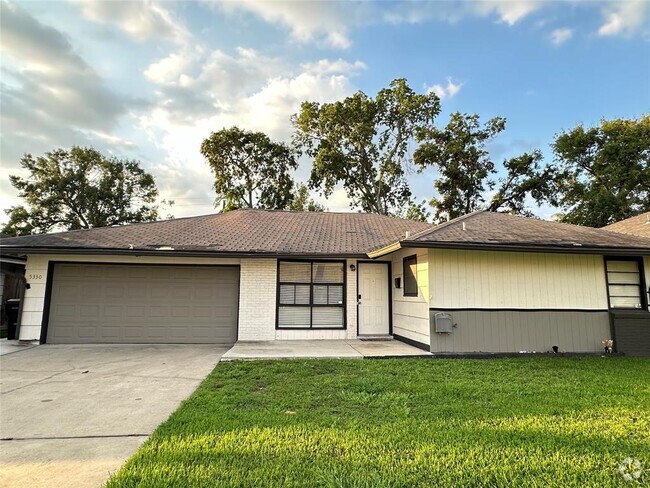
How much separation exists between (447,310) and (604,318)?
3.88 m

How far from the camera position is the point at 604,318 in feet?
27.9

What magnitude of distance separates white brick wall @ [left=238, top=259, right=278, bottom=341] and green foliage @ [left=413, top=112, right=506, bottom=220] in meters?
18.3

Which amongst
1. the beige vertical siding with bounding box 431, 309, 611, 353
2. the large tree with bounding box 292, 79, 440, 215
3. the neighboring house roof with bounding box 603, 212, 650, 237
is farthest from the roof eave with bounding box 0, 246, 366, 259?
the large tree with bounding box 292, 79, 440, 215

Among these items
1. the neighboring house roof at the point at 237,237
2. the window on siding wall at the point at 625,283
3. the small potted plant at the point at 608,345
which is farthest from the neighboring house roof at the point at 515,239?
the neighboring house roof at the point at 237,237

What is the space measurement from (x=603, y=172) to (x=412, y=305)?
22042mm

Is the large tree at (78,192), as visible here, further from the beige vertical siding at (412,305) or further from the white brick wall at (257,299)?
the beige vertical siding at (412,305)

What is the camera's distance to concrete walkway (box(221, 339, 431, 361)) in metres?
7.47

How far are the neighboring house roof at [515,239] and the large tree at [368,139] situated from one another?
16.1m

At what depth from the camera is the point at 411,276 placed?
9.06 metres

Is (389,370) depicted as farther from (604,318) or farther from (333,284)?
(604,318)

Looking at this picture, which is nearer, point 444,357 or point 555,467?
point 555,467

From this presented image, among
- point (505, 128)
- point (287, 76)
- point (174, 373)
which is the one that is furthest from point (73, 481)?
point (505, 128)

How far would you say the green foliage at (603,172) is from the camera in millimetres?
22141
